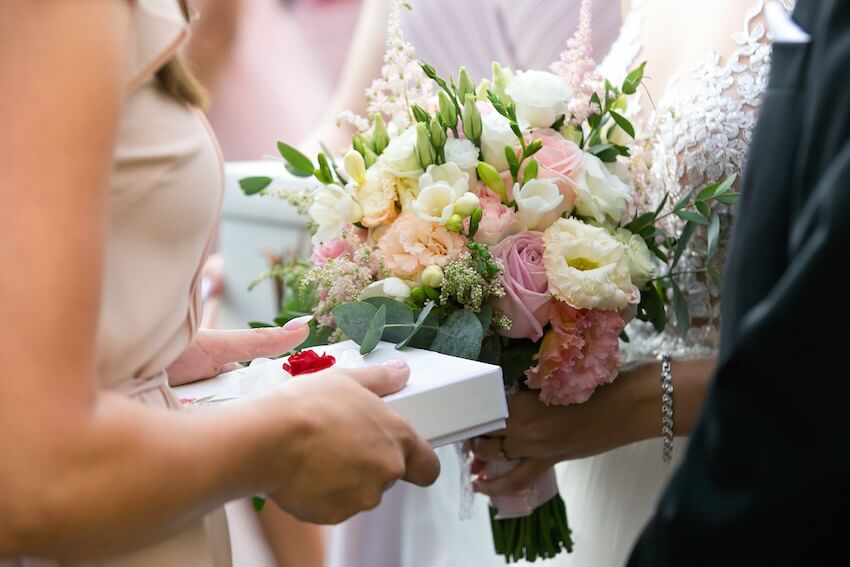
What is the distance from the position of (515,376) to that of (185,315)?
0.45 meters

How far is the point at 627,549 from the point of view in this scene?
134cm

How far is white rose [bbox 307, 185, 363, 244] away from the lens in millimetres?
1036

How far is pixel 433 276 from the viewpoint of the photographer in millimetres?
942

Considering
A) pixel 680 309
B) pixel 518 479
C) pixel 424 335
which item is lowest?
pixel 518 479

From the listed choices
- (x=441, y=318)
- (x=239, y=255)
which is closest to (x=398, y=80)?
(x=441, y=318)

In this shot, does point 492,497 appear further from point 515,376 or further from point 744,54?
point 744,54

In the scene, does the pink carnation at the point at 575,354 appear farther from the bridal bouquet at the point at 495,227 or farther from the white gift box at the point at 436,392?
the white gift box at the point at 436,392

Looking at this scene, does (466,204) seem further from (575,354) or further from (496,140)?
(575,354)

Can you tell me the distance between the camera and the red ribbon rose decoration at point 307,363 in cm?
81

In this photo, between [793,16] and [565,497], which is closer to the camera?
[793,16]

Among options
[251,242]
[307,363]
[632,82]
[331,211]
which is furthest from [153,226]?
[251,242]

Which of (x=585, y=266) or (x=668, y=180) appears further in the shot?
(x=668, y=180)

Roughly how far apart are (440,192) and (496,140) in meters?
0.09

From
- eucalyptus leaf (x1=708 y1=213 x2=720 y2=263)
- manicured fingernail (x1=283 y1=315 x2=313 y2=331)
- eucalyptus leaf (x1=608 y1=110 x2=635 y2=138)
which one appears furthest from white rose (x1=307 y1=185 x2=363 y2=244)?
eucalyptus leaf (x1=708 y1=213 x2=720 y2=263)
